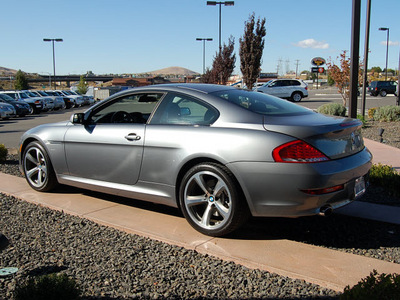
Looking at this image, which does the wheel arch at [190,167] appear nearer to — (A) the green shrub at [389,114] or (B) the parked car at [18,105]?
(A) the green shrub at [389,114]

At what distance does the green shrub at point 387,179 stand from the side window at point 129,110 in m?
3.24

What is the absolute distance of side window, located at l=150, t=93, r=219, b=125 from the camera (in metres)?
4.29

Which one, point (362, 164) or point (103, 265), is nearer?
point (103, 265)

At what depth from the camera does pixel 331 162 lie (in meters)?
3.73

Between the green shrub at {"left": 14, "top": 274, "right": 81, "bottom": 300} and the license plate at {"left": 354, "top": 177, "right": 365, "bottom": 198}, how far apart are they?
2685mm

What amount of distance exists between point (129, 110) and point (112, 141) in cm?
81

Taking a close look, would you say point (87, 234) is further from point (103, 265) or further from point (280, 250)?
point (280, 250)

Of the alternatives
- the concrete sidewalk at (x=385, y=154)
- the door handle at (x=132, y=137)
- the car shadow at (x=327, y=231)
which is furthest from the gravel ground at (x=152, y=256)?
the concrete sidewalk at (x=385, y=154)

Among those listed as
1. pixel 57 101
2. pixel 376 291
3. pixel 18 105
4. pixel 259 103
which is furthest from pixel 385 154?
pixel 57 101

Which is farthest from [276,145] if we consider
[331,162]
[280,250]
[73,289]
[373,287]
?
[73,289]

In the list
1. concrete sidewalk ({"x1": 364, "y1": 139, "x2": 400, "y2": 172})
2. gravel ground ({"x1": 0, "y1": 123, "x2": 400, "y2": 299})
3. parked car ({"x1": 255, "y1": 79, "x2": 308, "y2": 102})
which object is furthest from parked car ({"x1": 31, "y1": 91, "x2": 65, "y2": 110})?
gravel ground ({"x1": 0, "y1": 123, "x2": 400, "y2": 299})

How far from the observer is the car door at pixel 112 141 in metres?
4.69

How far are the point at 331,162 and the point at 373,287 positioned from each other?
1581 mm

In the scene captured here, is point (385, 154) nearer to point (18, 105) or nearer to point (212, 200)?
point (212, 200)
